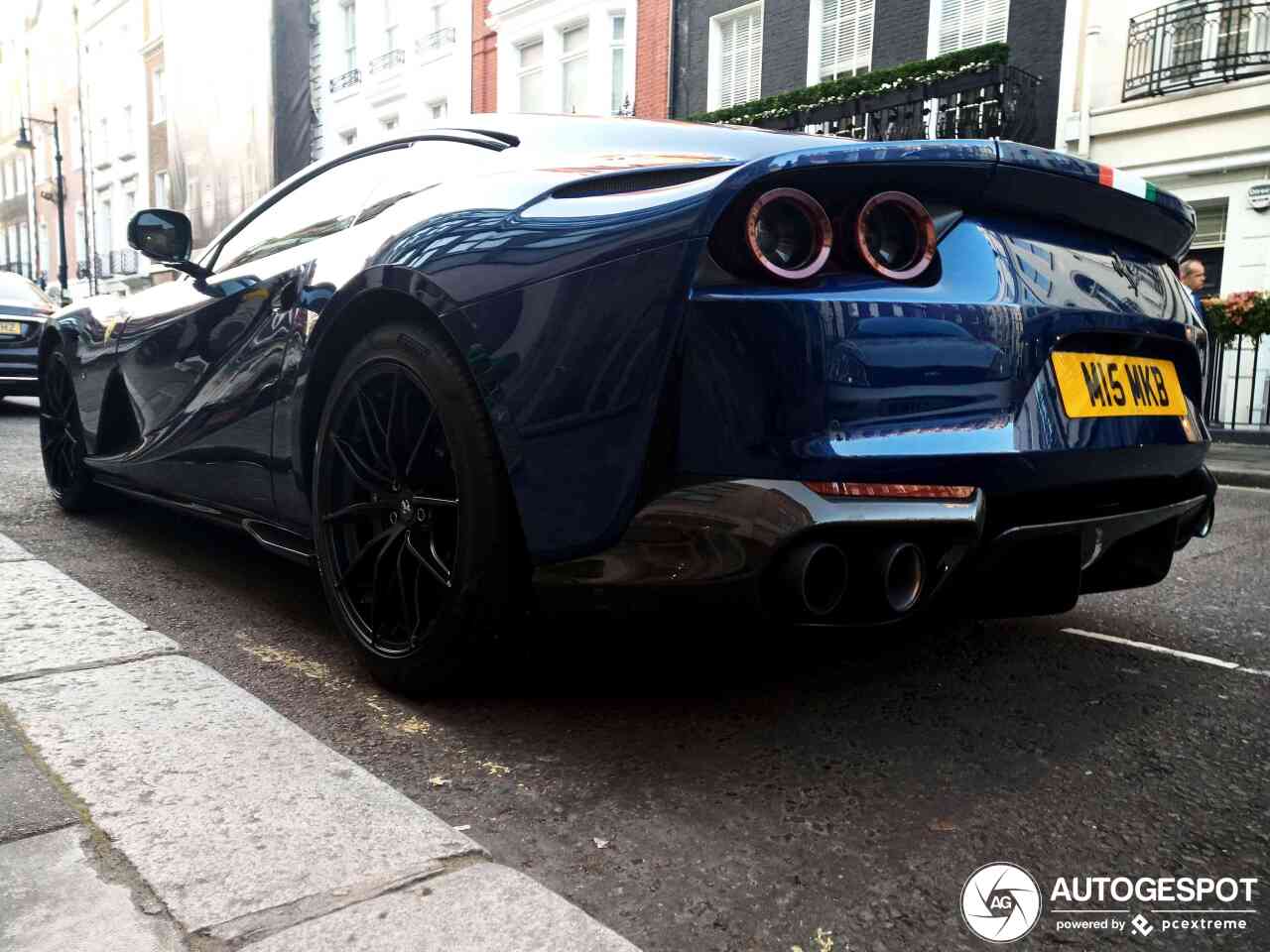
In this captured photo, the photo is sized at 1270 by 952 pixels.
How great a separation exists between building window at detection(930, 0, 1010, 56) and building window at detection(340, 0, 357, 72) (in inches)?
631

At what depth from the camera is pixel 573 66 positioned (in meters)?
20.1

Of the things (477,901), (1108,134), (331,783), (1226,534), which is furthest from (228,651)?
(1108,134)

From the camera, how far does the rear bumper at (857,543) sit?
171 cm

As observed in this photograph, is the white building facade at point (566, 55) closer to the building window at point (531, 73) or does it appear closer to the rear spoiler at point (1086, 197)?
the building window at point (531, 73)

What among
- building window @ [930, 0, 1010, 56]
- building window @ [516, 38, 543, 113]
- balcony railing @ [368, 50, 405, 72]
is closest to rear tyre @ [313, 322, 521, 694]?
building window @ [930, 0, 1010, 56]

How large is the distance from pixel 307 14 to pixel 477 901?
1128 inches

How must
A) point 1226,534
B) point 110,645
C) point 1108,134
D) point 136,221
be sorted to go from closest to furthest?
point 110,645 → point 136,221 → point 1226,534 → point 1108,134

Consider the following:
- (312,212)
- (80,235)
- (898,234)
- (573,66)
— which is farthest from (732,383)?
(80,235)

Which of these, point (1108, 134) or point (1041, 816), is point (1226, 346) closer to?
point (1108, 134)

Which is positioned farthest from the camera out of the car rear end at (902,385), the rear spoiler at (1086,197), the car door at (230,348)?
the car door at (230,348)

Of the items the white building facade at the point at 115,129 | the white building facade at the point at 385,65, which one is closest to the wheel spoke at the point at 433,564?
the white building facade at the point at 385,65

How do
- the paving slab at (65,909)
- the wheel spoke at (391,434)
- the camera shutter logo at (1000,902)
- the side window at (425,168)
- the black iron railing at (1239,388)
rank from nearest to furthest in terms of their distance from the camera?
the paving slab at (65,909), the camera shutter logo at (1000,902), the wheel spoke at (391,434), the side window at (425,168), the black iron railing at (1239,388)

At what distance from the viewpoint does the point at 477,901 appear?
4.74 ft

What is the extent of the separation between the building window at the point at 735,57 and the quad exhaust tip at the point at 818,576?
16.3 m
